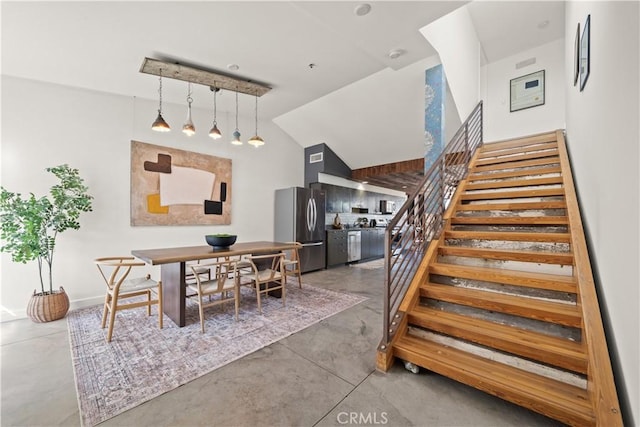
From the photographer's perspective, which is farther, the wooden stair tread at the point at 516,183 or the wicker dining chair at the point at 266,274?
the wicker dining chair at the point at 266,274

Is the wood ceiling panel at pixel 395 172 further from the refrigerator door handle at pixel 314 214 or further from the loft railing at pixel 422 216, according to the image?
the refrigerator door handle at pixel 314 214

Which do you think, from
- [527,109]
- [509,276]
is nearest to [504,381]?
[509,276]

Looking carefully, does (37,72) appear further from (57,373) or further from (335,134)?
(335,134)

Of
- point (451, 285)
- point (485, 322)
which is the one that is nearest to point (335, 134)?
point (451, 285)

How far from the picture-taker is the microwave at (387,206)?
28.9 ft

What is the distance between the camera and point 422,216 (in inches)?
110

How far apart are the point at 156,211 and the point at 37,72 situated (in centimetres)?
207

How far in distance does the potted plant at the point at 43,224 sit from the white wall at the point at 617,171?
4.77 metres

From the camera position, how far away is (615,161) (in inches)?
55.1

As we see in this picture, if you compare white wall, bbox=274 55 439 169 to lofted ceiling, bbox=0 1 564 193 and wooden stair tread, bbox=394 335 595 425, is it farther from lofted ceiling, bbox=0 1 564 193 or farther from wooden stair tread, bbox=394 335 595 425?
wooden stair tread, bbox=394 335 595 425

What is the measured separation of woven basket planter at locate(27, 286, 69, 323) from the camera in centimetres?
297

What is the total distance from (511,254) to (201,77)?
3.94 metres

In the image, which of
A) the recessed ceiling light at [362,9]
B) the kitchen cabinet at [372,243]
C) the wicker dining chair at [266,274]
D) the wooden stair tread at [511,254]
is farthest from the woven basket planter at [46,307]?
the kitchen cabinet at [372,243]

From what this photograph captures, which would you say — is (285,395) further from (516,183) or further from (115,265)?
(516,183)
